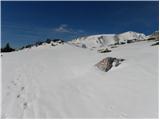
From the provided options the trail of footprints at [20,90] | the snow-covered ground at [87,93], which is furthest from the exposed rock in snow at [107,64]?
the trail of footprints at [20,90]

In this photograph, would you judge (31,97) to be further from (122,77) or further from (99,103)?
(122,77)

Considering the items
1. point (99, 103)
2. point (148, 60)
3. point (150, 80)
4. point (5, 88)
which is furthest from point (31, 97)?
point (148, 60)

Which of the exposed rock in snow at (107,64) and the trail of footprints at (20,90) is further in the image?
the exposed rock in snow at (107,64)

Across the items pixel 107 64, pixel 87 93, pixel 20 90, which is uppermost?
pixel 107 64

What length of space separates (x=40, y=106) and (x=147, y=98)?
4.22 metres

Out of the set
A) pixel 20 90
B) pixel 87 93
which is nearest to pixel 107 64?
pixel 87 93

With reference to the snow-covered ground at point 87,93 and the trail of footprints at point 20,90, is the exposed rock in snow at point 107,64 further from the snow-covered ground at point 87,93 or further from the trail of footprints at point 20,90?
the trail of footprints at point 20,90

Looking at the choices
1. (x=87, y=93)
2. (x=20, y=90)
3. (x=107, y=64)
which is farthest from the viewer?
(x=107, y=64)

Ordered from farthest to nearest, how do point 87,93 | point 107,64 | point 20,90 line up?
1. point 107,64
2. point 20,90
3. point 87,93

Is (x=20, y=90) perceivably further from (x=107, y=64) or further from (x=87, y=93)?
(x=107, y=64)

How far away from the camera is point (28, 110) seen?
7.70 meters

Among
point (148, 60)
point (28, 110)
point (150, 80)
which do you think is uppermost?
point (148, 60)

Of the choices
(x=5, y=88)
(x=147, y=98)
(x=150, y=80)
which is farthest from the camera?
(x=5, y=88)

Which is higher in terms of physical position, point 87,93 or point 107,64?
point 107,64
